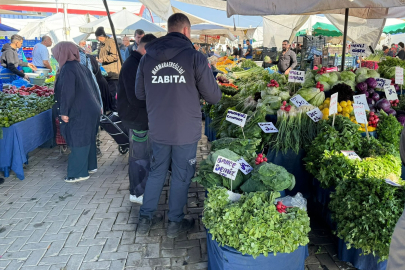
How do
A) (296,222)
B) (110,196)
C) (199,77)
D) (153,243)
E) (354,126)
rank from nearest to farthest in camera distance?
(296,222)
(199,77)
(153,243)
(354,126)
(110,196)

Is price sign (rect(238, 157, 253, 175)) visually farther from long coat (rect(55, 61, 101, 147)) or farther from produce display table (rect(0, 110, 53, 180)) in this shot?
produce display table (rect(0, 110, 53, 180))

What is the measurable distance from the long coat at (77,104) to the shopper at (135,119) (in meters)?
1.07

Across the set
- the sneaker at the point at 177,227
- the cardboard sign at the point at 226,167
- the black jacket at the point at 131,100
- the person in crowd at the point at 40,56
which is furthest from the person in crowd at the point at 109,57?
the cardboard sign at the point at 226,167

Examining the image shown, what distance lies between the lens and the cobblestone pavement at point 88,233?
9.43 ft

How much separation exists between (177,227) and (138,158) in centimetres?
106

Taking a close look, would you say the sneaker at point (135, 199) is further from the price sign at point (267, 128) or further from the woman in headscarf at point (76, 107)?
the price sign at point (267, 128)

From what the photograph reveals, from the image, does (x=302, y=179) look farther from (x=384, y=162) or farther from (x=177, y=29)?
(x=177, y=29)

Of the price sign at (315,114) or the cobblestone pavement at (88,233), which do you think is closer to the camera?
the cobblestone pavement at (88,233)

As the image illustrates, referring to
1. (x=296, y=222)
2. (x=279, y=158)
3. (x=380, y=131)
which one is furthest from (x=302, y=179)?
(x=296, y=222)

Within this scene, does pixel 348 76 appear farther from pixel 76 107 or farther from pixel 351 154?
pixel 76 107

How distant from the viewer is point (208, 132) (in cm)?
676

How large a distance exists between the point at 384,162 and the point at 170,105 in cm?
212

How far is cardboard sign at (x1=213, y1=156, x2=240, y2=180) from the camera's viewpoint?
258cm

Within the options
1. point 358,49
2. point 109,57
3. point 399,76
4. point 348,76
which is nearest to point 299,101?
point 348,76
